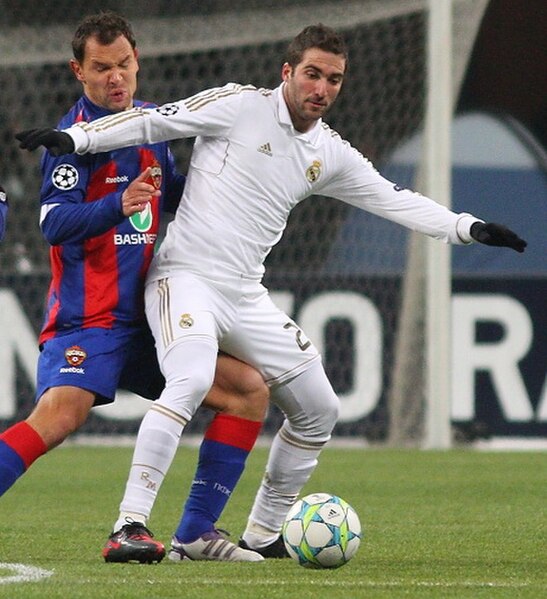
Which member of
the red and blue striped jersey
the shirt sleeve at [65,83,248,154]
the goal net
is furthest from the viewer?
the goal net

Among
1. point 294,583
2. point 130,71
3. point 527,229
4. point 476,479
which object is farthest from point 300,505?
point 527,229

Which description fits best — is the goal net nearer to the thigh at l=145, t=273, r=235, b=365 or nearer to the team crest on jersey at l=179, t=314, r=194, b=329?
the thigh at l=145, t=273, r=235, b=365

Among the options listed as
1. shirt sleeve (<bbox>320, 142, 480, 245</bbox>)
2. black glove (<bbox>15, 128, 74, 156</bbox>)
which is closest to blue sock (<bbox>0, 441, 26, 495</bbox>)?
black glove (<bbox>15, 128, 74, 156</bbox>)

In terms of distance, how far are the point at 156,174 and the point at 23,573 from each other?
145cm

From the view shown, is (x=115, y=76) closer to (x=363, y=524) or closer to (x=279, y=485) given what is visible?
(x=279, y=485)

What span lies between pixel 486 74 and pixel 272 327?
6.90m

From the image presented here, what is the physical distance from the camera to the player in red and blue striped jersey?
5.38 metres

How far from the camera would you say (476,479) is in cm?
909

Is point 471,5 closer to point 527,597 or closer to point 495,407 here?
point 495,407

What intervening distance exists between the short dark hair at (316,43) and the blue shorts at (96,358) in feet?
3.43

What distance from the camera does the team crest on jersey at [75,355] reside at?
543 cm

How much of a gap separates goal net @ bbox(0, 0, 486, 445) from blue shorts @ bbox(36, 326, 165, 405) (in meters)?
5.69

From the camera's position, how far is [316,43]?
5484mm

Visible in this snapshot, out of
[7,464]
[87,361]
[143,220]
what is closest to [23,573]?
[7,464]
